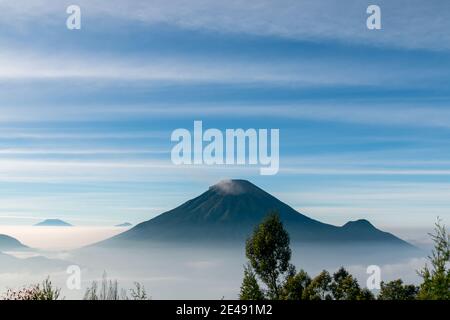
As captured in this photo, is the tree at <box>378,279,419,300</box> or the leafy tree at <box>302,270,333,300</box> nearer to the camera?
the leafy tree at <box>302,270,333,300</box>

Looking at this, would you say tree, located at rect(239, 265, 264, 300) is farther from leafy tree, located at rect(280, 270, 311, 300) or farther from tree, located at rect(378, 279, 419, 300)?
tree, located at rect(378, 279, 419, 300)

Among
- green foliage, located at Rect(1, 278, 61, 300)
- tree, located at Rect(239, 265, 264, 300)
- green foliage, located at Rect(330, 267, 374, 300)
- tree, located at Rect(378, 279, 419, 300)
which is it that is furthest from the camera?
tree, located at Rect(378, 279, 419, 300)

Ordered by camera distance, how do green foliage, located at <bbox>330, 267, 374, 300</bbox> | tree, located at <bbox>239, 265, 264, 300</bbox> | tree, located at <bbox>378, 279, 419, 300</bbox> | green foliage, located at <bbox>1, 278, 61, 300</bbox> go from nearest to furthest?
green foliage, located at <bbox>1, 278, 61, 300</bbox> < tree, located at <bbox>239, 265, 264, 300</bbox> < green foliage, located at <bbox>330, 267, 374, 300</bbox> < tree, located at <bbox>378, 279, 419, 300</bbox>

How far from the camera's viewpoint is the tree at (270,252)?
65.4 metres

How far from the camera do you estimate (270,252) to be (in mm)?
66000

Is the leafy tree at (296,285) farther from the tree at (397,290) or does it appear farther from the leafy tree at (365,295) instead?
the tree at (397,290)

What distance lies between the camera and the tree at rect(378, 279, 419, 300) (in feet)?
278

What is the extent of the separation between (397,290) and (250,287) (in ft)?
108

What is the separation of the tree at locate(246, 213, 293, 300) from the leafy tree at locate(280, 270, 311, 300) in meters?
0.91

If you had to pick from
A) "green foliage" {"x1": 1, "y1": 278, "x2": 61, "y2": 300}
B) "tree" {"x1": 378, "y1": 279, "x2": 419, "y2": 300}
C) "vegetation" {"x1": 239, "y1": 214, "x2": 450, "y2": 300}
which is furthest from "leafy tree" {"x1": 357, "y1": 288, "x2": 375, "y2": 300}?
"green foliage" {"x1": 1, "y1": 278, "x2": 61, "y2": 300}

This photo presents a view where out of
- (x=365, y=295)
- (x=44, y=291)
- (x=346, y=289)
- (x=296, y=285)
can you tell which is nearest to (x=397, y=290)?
(x=365, y=295)
